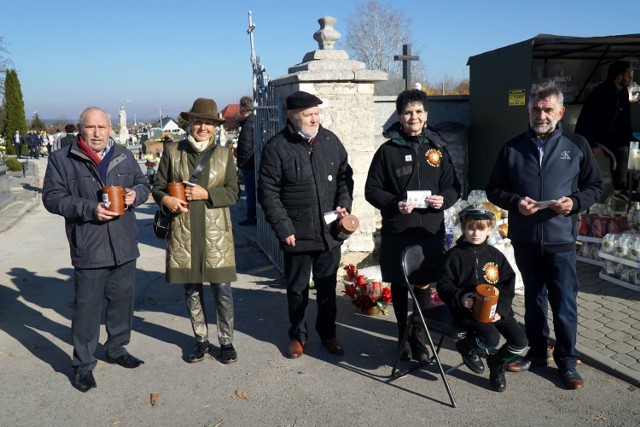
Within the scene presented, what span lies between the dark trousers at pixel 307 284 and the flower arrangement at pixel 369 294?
757mm

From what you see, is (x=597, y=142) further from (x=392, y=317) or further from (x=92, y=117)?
(x=92, y=117)

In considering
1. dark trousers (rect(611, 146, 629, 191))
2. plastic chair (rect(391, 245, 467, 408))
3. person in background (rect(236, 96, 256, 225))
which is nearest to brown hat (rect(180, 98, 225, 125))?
plastic chair (rect(391, 245, 467, 408))

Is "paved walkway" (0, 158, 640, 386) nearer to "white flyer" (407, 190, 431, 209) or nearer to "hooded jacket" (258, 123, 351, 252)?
"white flyer" (407, 190, 431, 209)

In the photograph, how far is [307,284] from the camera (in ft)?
14.4

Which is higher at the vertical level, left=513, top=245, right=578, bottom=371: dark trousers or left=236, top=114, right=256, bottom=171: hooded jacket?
left=236, top=114, right=256, bottom=171: hooded jacket

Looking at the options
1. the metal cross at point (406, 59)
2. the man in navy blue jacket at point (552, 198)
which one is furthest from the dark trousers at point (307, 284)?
the metal cross at point (406, 59)

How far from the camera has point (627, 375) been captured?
3.85 metres

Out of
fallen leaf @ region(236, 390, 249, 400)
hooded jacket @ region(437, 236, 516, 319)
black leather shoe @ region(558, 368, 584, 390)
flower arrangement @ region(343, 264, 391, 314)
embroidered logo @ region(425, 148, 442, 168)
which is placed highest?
embroidered logo @ region(425, 148, 442, 168)

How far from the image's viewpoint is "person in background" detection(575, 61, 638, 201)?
285 inches

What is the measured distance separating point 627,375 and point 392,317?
1.95m

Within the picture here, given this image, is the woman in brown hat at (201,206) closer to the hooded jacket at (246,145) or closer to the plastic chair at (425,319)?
the plastic chair at (425,319)

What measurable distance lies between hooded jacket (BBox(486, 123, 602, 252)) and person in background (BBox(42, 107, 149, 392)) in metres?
2.63

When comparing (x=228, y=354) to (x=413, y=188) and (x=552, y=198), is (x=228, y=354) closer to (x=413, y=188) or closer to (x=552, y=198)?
(x=413, y=188)

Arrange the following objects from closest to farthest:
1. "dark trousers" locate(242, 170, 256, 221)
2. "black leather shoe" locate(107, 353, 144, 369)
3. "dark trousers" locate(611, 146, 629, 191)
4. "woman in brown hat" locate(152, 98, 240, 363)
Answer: "woman in brown hat" locate(152, 98, 240, 363), "black leather shoe" locate(107, 353, 144, 369), "dark trousers" locate(611, 146, 629, 191), "dark trousers" locate(242, 170, 256, 221)
